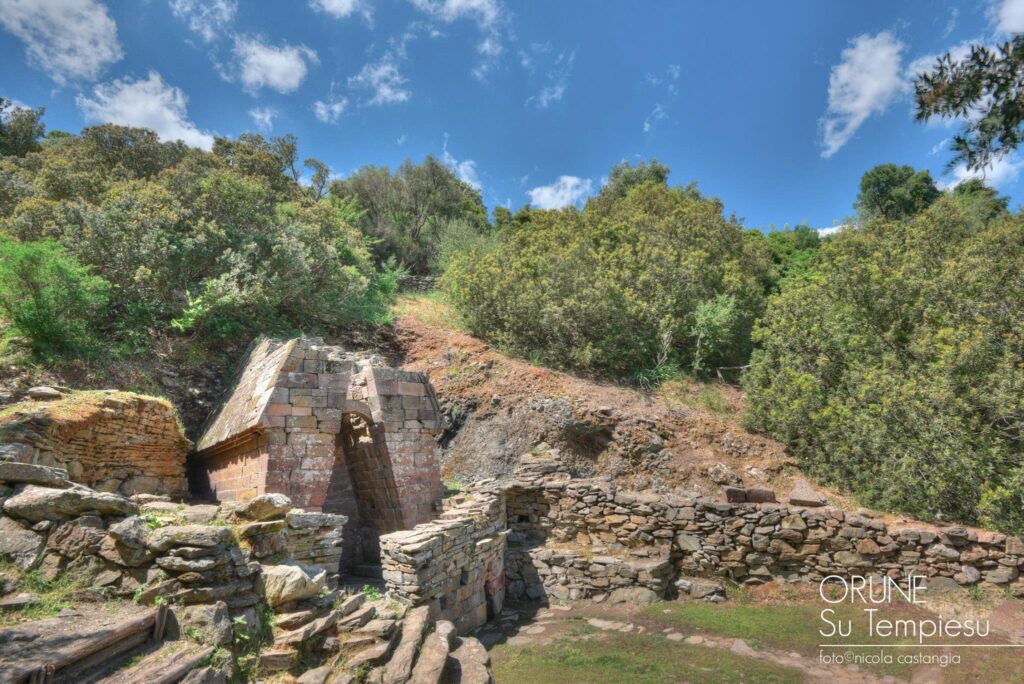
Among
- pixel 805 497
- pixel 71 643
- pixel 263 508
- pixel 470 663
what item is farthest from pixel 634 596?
pixel 71 643

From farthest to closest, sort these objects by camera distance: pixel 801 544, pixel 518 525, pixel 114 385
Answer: pixel 518 525, pixel 114 385, pixel 801 544

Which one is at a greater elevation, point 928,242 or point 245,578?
point 928,242

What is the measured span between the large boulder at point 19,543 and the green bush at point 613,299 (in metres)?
12.8

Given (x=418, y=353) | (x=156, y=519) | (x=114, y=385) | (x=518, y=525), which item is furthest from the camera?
(x=418, y=353)

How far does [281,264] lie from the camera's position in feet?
46.2

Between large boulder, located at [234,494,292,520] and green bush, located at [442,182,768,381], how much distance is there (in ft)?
35.8

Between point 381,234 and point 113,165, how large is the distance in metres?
13.2

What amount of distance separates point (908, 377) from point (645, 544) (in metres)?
6.66

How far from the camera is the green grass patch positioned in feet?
19.5

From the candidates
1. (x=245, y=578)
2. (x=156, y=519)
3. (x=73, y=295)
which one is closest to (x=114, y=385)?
(x=73, y=295)

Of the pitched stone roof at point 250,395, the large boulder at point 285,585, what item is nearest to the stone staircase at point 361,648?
the large boulder at point 285,585

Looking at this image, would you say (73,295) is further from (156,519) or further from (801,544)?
(801,544)

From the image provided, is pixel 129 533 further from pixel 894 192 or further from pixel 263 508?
pixel 894 192

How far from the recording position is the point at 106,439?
7.50 m
